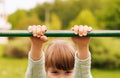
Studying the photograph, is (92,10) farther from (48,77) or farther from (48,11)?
(48,77)

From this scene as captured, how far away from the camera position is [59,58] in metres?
1.79

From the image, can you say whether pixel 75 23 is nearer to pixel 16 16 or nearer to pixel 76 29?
pixel 16 16

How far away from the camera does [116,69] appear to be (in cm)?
1002

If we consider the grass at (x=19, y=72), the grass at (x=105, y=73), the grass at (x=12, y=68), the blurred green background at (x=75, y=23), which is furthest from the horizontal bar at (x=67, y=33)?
the grass at (x=105, y=73)

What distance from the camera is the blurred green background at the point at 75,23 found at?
31.9 feet

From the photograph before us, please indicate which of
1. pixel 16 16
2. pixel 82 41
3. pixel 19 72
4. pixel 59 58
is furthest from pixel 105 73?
pixel 16 16

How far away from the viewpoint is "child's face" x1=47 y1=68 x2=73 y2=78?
1725mm

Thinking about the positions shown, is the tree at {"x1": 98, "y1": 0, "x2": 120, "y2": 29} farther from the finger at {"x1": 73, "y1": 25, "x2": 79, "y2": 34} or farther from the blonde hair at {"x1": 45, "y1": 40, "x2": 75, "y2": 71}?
the finger at {"x1": 73, "y1": 25, "x2": 79, "y2": 34}

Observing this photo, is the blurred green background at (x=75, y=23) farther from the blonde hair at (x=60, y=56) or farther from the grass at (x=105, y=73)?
the blonde hair at (x=60, y=56)

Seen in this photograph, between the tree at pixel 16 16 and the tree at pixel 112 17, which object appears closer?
the tree at pixel 112 17

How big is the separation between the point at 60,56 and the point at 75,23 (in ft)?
50.8

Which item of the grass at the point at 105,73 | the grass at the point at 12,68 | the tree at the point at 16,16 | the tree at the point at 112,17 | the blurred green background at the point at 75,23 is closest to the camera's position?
the grass at the point at 12,68

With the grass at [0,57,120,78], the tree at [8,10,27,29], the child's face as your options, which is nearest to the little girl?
the child's face

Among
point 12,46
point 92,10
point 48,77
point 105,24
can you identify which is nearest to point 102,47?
point 12,46
